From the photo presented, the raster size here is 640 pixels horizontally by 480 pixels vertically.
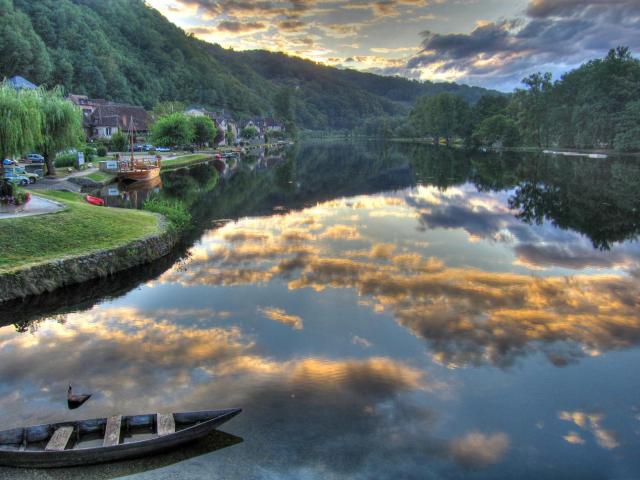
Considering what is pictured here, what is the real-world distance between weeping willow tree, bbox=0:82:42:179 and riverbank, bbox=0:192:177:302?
931 cm

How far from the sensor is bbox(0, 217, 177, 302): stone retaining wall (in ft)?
73.2

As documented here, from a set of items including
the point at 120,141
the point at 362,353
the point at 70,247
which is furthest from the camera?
the point at 120,141

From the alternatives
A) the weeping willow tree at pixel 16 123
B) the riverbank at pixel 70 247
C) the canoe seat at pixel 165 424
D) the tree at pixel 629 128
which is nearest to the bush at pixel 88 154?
the weeping willow tree at pixel 16 123

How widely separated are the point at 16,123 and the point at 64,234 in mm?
16416

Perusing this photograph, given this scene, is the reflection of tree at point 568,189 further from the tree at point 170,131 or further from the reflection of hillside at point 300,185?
the tree at point 170,131

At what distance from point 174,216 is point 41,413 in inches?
998

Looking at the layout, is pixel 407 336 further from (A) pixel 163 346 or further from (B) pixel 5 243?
(B) pixel 5 243

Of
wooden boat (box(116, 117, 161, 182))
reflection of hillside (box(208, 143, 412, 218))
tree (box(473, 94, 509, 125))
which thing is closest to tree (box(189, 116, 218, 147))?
reflection of hillside (box(208, 143, 412, 218))

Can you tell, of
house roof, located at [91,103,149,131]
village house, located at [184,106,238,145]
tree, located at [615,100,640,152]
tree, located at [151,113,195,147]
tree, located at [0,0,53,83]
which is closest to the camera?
tree, located at [151,113,195,147]

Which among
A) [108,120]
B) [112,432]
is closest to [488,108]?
[108,120]

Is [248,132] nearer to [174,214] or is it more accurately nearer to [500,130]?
[500,130]

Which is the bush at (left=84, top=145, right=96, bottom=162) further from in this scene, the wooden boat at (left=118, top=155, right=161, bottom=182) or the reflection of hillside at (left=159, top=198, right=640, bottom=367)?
the reflection of hillside at (left=159, top=198, right=640, bottom=367)

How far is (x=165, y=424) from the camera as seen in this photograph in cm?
1193

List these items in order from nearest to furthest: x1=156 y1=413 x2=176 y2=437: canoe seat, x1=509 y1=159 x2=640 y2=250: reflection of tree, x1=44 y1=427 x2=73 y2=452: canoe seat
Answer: x1=44 y1=427 x2=73 y2=452: canoe seat < x1=156 y1=413 x2=176 y2=437: canoe seat < x1=509 y1=159 x2=640 y2=250: reflection of tree
